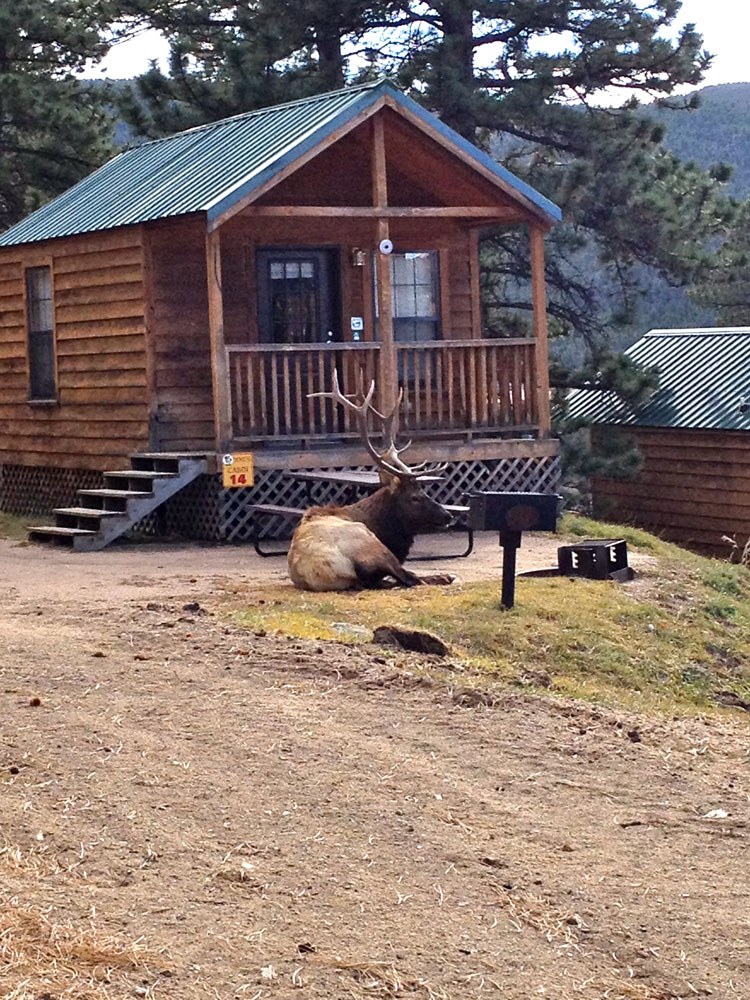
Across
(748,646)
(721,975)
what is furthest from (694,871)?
(748,646)

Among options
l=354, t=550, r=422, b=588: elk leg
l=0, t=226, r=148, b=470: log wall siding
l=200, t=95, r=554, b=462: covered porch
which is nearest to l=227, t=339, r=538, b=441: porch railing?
l=200, t=95, r=554, b=462: covered porch

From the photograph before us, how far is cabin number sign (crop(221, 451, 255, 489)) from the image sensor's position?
15922 millimetres

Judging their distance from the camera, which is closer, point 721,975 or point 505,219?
point 721,975

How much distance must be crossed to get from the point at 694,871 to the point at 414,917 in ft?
4.17

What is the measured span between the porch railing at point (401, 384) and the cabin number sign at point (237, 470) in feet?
1.20

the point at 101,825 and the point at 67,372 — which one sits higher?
the point at 67,372

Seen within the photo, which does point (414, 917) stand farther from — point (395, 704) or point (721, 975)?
point (395, 704)

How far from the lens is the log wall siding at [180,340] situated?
676 inches

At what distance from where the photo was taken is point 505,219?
18.2 metres

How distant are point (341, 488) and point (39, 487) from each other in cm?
477

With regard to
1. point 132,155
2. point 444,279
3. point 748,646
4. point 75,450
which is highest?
point 132,155

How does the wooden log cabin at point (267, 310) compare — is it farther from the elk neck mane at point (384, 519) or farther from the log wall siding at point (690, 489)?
the log wall siding at point (690, 489)

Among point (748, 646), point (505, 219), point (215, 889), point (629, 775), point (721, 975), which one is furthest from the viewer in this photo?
point (505, 219)

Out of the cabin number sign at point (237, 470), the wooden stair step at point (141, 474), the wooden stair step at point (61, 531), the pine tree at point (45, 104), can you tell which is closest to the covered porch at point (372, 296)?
the cabin number sign at point (237, 470)
